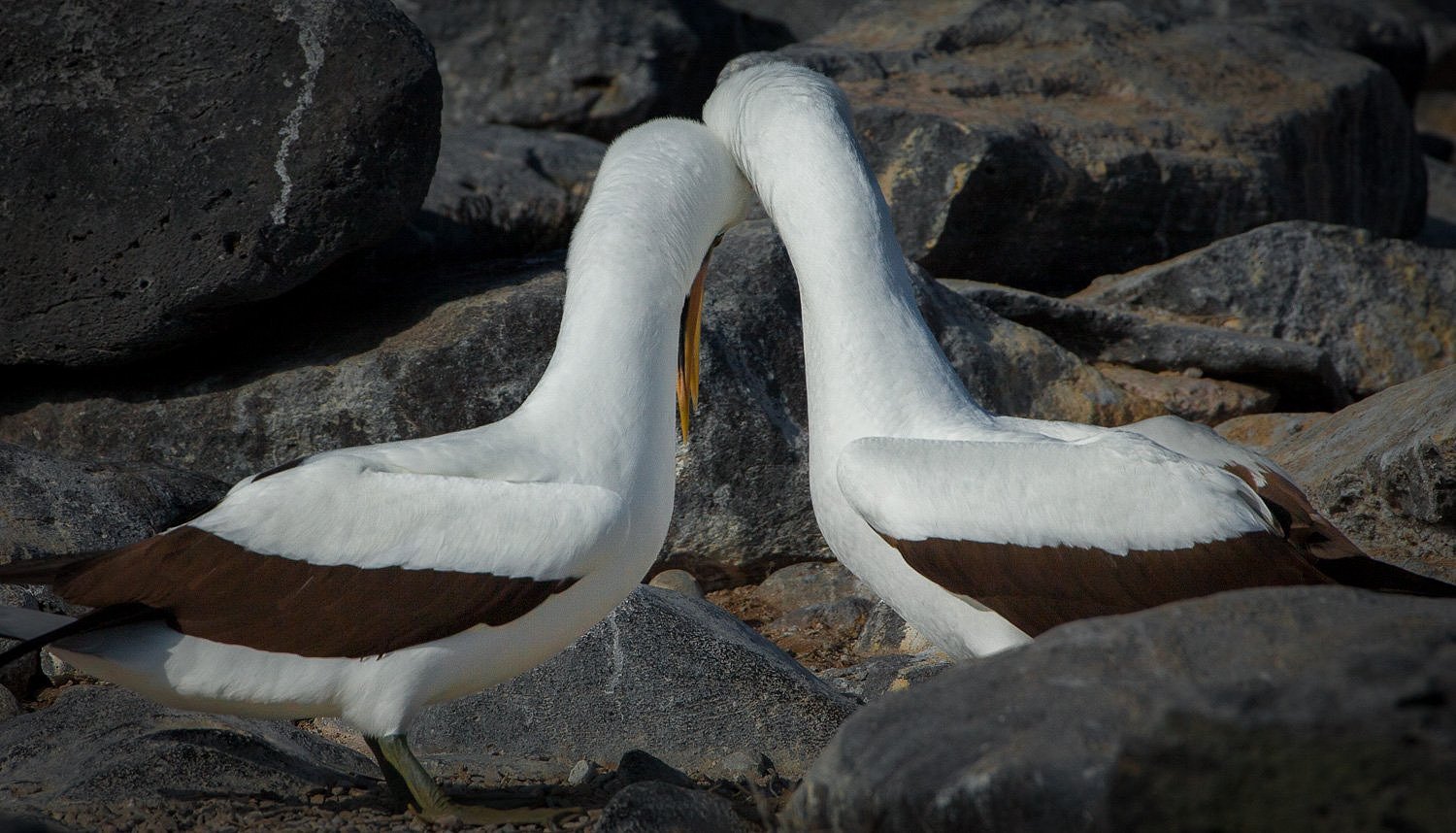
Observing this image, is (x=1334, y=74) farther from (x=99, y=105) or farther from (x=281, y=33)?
(x=99, y=105)

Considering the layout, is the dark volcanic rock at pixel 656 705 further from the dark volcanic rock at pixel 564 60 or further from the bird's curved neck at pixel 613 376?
the dark volcanic rock at pixel 564 60

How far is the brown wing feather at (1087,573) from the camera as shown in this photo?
13.7 feet

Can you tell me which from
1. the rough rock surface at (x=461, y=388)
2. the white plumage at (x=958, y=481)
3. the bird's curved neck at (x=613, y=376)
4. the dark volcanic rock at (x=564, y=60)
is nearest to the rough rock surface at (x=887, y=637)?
the rough rock surface at (x=461, y=388)

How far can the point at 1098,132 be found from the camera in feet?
31.4

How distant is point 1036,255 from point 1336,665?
7189 mm

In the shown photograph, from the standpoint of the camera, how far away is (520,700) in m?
5.67

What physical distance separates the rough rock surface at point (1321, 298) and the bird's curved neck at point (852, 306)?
4350mm

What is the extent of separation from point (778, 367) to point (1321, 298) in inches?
150

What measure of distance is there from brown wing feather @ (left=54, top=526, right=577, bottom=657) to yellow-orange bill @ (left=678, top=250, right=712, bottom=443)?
1368 mm

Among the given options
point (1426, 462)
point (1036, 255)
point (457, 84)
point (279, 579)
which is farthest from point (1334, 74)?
point (279, 579)

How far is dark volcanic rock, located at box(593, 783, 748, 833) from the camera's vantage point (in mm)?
3744

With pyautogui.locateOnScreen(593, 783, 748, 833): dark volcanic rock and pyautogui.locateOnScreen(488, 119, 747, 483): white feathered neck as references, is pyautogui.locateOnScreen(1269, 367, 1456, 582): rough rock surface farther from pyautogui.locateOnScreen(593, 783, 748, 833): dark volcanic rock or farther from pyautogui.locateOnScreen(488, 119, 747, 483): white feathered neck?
pyautogui.locateOnScreen(593, 783, 748, 833): dark volcanic rock

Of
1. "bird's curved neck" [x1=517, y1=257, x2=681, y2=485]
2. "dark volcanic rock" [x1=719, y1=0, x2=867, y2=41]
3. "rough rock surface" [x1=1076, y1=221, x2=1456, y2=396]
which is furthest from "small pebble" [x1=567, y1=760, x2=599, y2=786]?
"dark volcanic rock" [x1=719, y1=0, x2=867, y2=41]

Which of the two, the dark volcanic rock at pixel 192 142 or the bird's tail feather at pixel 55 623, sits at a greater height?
the dark volcanic rock at pixel 192 142
